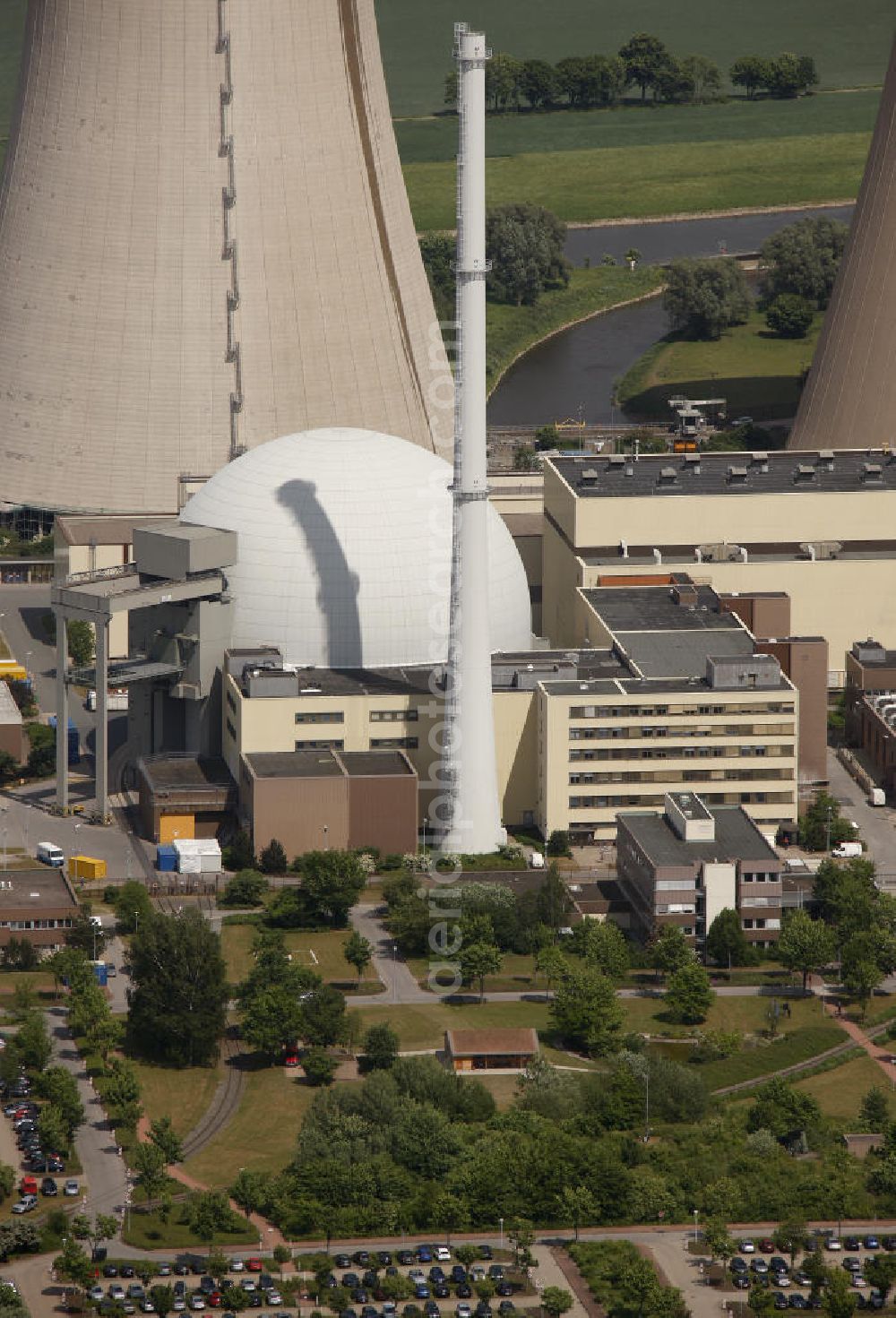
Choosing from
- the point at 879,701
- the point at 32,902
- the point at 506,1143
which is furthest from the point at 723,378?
the point at 506,1143

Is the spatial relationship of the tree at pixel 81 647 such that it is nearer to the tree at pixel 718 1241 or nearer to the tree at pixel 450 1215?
the tree at pixel 450 1215

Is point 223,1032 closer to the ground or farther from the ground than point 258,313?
closer to the ground

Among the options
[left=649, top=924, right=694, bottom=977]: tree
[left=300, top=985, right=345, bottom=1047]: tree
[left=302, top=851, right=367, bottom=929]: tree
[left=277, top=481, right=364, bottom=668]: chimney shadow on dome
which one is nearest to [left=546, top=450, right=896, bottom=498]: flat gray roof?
[left=277, top=481, right=364, bottom=668]: chimney shadow on dome

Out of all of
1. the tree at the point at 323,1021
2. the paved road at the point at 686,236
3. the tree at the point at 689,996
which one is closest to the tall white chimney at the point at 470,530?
the tree at the point at 689,996

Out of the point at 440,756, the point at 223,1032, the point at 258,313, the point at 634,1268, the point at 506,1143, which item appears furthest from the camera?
the point at 258,313

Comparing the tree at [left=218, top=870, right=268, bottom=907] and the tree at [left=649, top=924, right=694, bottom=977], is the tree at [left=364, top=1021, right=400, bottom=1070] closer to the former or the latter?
the tree at [left=649, top=924, right=694, bottom=977]

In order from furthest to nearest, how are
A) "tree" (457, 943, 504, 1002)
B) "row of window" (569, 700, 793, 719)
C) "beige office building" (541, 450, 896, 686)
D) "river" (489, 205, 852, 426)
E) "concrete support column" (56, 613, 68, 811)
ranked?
"river" (489, 205, 852, 426)
"beige office building" (541, 450, 896, 686)
"concrete support column" (56, 613, 68, 811)
"row of window" (569, 700, 793, 719)
"tree" (457, 943, 504, 1002)

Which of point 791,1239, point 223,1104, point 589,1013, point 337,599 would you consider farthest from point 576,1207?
point 337,599

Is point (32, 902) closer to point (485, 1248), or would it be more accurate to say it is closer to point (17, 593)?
point (485, 1248)
